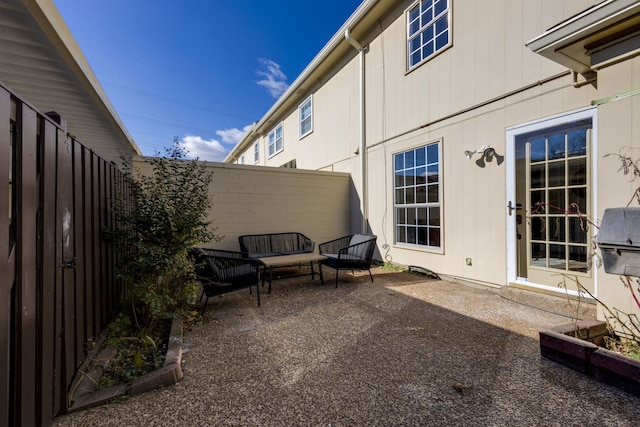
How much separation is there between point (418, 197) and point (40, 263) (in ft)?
17.9

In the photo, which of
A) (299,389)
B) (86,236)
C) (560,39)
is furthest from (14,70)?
(560,39)

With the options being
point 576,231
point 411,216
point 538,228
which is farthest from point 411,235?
point 576,231

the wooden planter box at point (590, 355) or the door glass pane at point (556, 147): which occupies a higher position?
the door glass pane at point (556, 147)

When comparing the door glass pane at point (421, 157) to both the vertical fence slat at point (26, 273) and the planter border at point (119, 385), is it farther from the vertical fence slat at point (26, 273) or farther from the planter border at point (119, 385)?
the vertical fence slat at point (26, 273)

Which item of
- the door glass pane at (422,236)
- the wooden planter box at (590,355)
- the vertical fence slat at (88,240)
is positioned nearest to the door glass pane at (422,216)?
the door glass pane at (422,236)

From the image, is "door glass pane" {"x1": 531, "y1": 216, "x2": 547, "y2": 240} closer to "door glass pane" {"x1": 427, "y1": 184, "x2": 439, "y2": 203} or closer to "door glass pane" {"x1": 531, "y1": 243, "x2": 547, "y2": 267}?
"door glass pane" {"x1": 531, "y1": 243, "x2": 547, "y2": 267}

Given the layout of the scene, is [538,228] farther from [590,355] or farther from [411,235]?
[411,235]

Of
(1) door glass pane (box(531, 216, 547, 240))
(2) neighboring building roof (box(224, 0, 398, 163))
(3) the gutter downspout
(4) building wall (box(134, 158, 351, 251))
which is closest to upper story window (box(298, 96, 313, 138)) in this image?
(2) neighboring building roof (box(224, 0, 398, 163))

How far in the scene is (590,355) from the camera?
6.99 ft

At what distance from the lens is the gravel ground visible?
1.77m

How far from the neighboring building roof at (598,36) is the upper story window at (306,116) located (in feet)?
23.6

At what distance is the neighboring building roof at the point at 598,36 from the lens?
8.05ft

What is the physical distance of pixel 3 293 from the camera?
124 centimetres

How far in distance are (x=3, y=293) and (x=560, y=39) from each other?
14.5 ft
